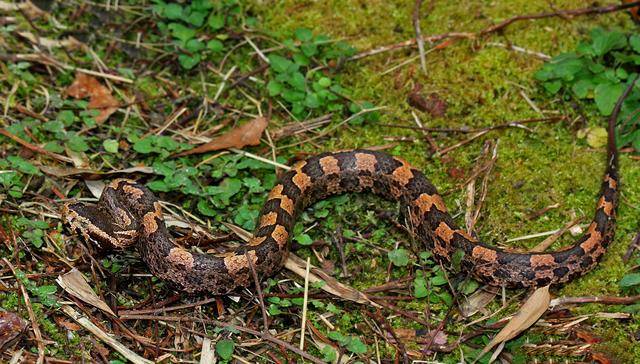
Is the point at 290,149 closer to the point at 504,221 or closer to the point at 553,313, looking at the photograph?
the point at 504,221

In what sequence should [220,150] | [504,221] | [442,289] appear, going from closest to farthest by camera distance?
[442,289]
[504,221]
[220,150]

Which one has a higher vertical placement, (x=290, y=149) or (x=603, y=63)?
(x=603, y=63)

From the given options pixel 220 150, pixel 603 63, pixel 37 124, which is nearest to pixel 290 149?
pixel 220 150

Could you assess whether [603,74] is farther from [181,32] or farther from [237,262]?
[181,32]

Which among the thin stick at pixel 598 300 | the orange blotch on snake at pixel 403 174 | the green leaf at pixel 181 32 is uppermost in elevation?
the green leaf at pixel 181 32

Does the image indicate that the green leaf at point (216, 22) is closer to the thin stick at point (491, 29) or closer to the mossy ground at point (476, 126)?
the mossy ground at point (476, 126)

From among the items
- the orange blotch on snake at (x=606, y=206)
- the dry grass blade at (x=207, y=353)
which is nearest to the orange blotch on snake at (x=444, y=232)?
the orange blotch on snake at (x=606, y=206)
